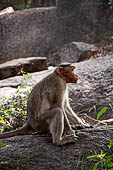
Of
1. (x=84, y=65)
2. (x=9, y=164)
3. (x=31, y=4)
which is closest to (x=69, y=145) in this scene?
(x=9, y=164)

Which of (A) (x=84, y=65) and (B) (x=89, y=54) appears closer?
(A) (x=84, y=65)

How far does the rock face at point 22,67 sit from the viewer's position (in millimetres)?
11258

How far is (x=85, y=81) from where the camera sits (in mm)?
8305

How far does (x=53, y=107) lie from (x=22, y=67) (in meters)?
7.00

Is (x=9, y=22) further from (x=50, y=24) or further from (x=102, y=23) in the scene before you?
(x=102, y=23)

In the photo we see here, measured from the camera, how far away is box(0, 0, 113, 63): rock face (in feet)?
48.5

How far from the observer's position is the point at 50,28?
598 inches

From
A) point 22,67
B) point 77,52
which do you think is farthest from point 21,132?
point 77,52

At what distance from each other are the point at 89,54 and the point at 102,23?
2.39 m

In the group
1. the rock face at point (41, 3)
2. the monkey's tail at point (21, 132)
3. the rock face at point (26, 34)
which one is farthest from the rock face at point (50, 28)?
the monkey's tail at point (21, 132)

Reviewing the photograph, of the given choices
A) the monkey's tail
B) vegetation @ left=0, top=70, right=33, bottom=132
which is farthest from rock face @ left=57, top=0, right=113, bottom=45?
the monkey's tail

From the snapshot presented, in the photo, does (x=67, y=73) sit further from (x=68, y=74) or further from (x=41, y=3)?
(x=41, y=3)

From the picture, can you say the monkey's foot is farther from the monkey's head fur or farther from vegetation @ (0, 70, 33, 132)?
vegetation @ (0, 70, 33, 132)

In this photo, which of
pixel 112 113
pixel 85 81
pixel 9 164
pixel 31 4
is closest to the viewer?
pixel 9 164
